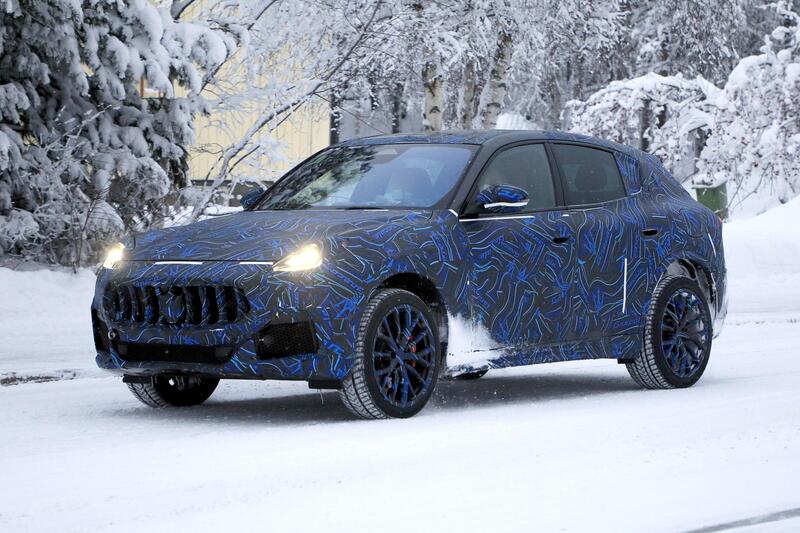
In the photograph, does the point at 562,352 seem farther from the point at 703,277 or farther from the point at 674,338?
the point at 703,277

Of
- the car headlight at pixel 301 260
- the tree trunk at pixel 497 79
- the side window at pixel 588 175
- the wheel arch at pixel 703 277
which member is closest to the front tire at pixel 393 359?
the car headlight at pixel 301 260

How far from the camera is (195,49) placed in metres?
16.8

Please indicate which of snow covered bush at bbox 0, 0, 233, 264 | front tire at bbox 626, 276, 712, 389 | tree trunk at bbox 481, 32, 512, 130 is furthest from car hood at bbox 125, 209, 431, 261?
tree trunk at bbox 481, 32, 512, 130

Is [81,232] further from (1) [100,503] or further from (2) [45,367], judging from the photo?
(1) [100,503]

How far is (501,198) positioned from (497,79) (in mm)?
17549

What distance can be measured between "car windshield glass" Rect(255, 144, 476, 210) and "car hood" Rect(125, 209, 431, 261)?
26 centimetres

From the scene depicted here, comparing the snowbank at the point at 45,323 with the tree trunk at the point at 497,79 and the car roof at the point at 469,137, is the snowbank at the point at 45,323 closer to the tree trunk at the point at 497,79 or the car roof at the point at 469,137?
the car roof at the point at 469,137

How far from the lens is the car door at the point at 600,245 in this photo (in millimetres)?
9953

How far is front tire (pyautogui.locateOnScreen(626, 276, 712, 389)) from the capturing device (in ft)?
34.4

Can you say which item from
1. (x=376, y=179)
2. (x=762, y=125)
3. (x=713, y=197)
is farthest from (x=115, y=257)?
(x=713, y=197)

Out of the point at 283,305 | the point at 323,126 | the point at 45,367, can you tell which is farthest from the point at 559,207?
the point at 323,126

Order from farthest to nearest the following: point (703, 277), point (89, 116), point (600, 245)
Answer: point (89, 116) < point (703, 277) < point (600, 245)

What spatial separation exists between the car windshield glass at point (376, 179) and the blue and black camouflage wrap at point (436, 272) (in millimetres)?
123

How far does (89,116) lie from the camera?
17.0 meters
